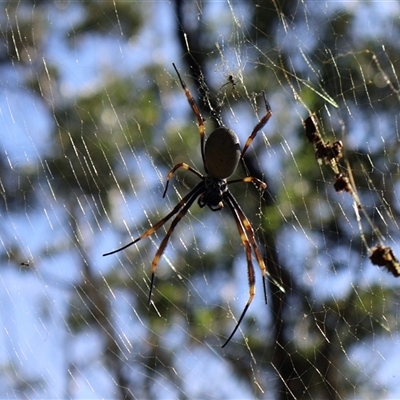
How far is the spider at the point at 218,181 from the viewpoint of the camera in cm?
266

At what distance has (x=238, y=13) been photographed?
481 centimetres

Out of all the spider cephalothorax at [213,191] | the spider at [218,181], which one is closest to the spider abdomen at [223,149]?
the spider at [218,181]

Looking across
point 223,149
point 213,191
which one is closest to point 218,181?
point 213,191

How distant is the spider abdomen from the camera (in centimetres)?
264

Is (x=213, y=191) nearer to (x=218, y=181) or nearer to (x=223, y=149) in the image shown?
(x=218, y=181)

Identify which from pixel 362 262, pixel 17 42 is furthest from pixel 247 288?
pixel 17 42

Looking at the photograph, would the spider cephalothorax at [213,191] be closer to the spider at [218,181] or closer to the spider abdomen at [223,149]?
the spider at [218,181]

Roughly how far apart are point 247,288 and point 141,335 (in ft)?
8.57

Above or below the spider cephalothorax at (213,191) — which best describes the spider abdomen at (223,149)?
above

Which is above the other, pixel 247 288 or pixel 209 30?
pixel 209 30

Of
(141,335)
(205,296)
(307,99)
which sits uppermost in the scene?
(307,99)

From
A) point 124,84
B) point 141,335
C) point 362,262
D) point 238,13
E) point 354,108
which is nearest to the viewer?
point 362,262

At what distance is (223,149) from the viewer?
265 centimetres

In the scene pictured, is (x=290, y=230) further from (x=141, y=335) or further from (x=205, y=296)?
(x=141, y=335)
